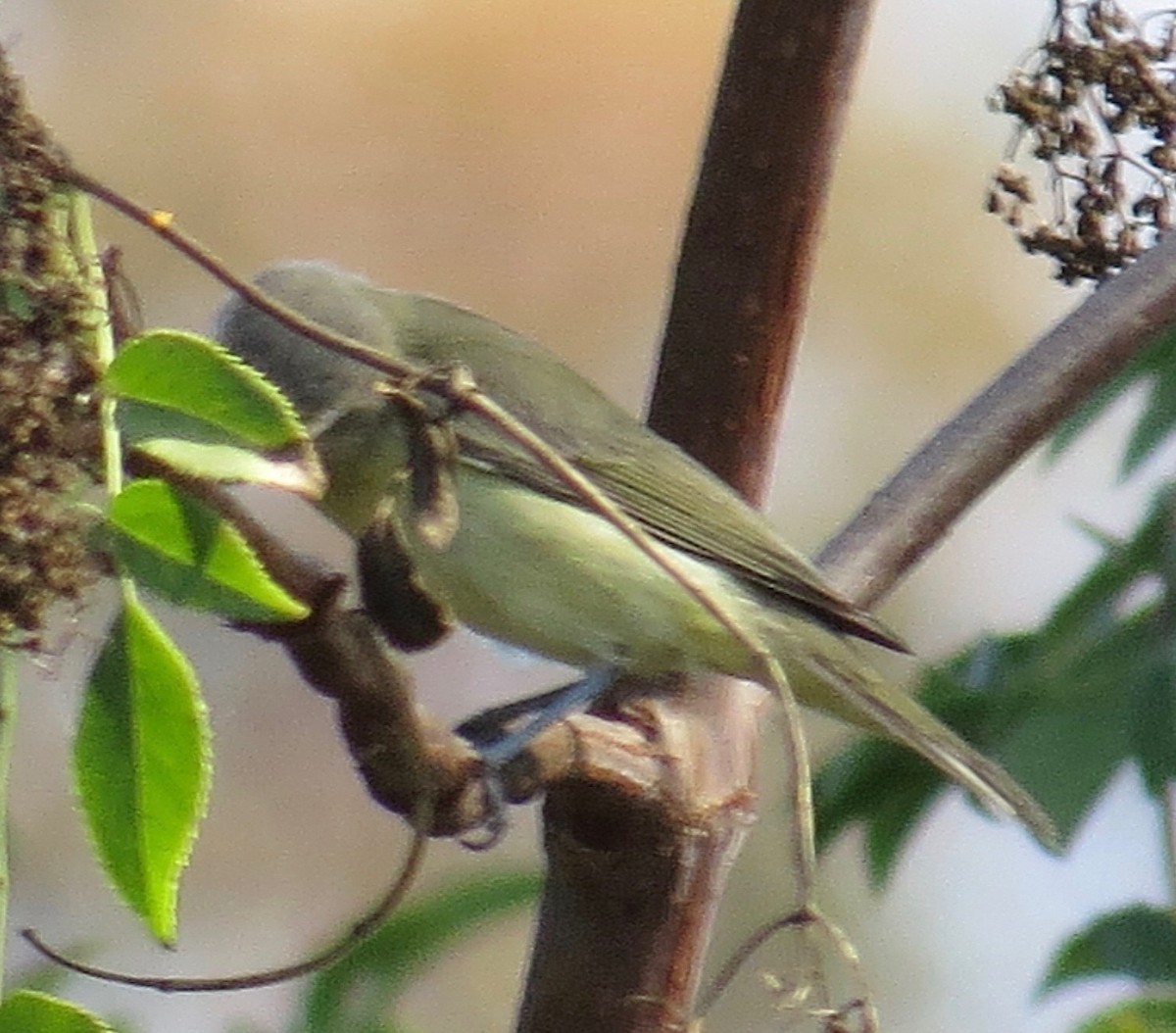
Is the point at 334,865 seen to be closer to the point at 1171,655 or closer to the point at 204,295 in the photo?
the point at 204,295

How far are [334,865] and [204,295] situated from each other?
2.43 ft

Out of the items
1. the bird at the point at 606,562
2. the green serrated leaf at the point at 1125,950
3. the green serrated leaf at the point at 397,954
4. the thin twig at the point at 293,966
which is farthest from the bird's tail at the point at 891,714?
the thin twig at the point at 293,966

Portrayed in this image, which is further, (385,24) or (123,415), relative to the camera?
(385,24)

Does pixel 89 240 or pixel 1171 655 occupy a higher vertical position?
pixel 89 240

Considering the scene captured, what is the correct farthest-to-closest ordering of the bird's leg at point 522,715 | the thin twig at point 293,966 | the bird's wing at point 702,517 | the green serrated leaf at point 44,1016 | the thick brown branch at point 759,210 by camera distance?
the bird's wing at point 702,517
the thick brown branch at point 759,210
the bird's leg at point 522,715
the thin twig at point 293,966
the green serrated leaf at point 44,1016

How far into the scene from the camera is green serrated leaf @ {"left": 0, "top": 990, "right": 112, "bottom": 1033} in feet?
1.51

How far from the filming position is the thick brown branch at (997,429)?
3.68ft

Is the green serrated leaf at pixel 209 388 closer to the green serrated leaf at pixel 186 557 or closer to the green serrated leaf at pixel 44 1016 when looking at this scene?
the green serrated leaf at pixel 186 557

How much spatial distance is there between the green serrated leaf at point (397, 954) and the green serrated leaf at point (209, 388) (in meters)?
0.78

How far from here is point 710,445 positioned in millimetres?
1093

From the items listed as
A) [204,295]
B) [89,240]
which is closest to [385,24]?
[204,295]

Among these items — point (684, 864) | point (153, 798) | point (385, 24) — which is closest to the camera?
point (153, 798)

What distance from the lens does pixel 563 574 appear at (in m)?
1.19

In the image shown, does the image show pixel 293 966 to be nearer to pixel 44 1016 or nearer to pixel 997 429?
pixel 44 1016
